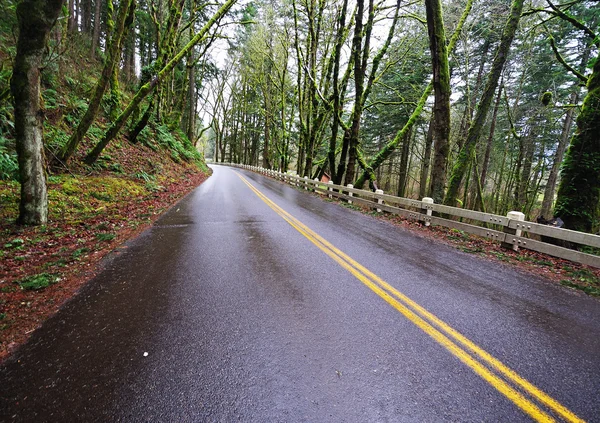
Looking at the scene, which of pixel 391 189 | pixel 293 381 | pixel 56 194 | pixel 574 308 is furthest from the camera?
pixel 391 189

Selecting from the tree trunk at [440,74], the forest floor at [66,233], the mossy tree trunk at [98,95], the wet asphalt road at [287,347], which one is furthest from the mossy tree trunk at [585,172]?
the mossy tree trunk at [98,95]

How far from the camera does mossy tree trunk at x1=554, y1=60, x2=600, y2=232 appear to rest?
6062 millimetres

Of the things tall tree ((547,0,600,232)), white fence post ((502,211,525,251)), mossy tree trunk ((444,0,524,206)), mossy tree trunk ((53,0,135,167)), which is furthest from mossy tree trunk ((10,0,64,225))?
tall tree ((547,0,600,232))

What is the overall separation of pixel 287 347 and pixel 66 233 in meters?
5.45

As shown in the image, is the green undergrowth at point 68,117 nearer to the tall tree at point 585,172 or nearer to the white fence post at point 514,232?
the white fence post at point 514,232

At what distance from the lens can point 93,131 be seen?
1094cm

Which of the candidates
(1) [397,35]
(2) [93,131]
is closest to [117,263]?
(2) [93,131]

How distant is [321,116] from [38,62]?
50.5ft

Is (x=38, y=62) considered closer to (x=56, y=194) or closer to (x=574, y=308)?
(x=56, y=194)

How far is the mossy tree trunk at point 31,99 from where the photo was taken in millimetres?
4695

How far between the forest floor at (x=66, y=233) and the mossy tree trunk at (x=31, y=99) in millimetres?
644

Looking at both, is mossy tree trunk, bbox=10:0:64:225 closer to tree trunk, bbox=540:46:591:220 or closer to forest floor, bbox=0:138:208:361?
forest floor, bbox=0:138:208:361

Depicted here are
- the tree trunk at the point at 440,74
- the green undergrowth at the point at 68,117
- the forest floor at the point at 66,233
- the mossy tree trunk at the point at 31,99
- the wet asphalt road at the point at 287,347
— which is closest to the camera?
the wet asphalt road at the point at 287,347

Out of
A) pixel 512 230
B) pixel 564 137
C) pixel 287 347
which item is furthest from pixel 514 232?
pixel 564 137
